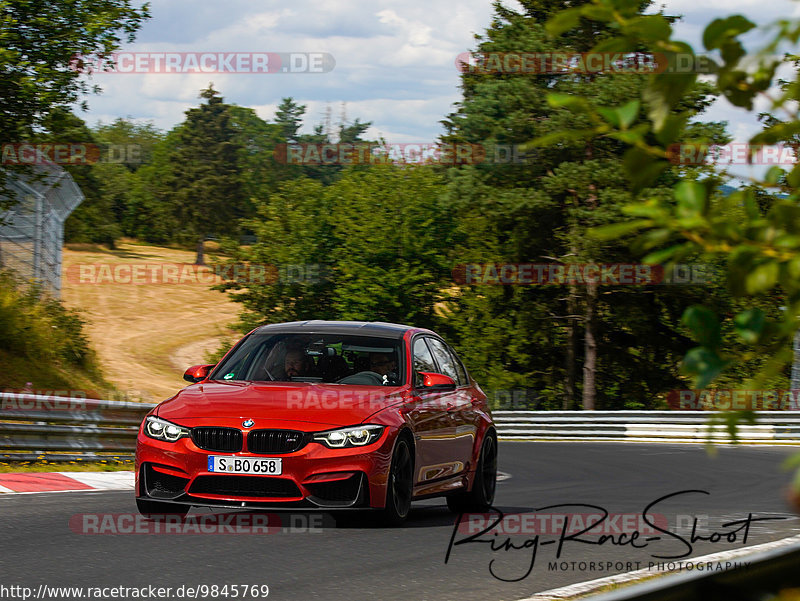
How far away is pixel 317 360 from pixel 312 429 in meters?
1.56

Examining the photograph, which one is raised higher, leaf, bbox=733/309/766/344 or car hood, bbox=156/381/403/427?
leaf, bbox=733/309/766/344

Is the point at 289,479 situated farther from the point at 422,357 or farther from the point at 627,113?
the point at 627,113

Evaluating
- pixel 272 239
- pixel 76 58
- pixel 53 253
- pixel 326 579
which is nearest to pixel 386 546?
pixel 326 579

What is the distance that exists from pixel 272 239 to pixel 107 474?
47.6 m

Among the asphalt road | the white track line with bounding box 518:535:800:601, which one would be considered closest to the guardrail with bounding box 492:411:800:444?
the asphalt road

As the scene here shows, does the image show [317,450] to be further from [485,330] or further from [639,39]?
[485,330]

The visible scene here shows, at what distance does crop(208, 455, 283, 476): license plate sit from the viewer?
8.23 meters

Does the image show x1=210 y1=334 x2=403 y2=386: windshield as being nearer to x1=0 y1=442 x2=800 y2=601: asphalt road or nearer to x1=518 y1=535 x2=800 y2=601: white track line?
x1=0 y1=442 x2=800 y2=601: asphalt road

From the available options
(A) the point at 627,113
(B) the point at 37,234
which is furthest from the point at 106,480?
(B) the point at 37,234

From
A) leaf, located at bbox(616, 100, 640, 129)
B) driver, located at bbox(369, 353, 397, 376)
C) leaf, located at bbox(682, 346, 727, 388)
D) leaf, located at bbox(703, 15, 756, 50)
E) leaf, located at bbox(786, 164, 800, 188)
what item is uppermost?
leaf, located at bbox(703, 15, 756, 50)

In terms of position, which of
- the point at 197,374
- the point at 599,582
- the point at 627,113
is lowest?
the point at 599,582

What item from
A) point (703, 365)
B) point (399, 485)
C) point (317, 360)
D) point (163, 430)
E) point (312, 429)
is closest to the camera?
point (703, 365)

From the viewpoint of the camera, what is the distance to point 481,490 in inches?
420

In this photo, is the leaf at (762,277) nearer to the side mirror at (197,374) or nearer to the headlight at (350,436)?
the headlight at (350,436)
